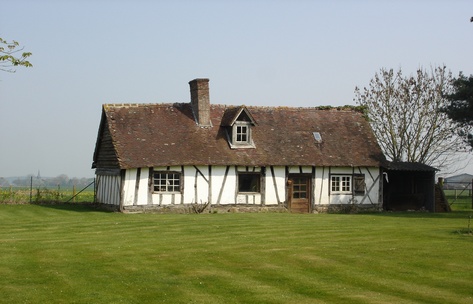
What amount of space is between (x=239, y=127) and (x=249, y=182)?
2.95m

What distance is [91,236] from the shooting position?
2219 cm

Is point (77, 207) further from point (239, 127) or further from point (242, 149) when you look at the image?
point (239, 127)

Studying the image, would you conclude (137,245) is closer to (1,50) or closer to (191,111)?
(1,50)

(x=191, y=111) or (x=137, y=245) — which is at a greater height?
(x=191, y=111)

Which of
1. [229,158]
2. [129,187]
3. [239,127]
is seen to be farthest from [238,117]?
[129,187]

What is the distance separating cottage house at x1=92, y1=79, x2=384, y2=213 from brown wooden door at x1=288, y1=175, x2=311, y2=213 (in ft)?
0.16

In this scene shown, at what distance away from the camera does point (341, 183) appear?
3781 cm

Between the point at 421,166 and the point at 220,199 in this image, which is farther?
the point at 421,166

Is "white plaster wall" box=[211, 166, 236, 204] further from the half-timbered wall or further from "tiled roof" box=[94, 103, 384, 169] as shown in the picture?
"tiled roof" box=[94, 103, 384, 169]

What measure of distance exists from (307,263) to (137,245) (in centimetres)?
541

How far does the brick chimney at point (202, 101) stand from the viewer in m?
36.9

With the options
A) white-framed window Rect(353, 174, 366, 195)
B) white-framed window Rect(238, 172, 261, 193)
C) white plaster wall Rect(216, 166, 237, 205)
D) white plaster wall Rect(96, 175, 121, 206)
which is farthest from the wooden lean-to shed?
white plaster wall Rect(96, 175, 121, 206)

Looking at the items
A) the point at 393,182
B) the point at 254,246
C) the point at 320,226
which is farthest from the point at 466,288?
the point at 393,182

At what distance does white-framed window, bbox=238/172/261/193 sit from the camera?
35656 millimetres
